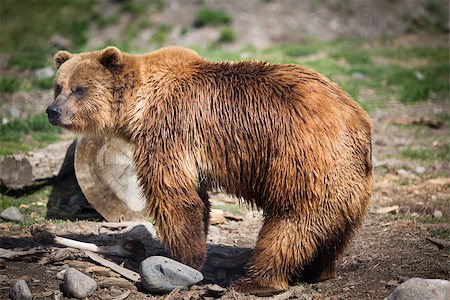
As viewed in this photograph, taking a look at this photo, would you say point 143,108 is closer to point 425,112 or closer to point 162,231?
point 162,231

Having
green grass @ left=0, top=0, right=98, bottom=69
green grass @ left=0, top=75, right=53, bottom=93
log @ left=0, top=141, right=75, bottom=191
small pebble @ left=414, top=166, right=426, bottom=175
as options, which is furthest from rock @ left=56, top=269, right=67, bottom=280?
green grass @ left=0, top=0, right=98, bottom=69

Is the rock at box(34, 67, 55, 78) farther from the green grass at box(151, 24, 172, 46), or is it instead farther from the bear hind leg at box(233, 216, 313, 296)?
the bear hind leg at box(233, 216, 313, 296)

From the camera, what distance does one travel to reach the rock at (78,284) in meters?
5.81

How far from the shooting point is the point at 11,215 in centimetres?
803

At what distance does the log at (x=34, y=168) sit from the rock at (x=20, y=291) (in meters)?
3.16

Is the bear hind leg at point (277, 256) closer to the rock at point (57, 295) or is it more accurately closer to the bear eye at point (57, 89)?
the rock at point (57, 295)

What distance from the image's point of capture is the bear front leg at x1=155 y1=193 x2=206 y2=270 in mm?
6191

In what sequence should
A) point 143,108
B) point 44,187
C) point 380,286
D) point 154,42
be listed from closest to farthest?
point 380,286
point 143,108
point 44,187
point 154,42

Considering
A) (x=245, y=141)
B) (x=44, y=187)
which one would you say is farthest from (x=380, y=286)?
(x=44, y=187)

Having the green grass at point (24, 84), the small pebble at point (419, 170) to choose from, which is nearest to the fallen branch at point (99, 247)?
the small pebble at point (419, 170)

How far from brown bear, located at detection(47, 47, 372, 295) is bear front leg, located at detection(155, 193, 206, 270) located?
10 millimetres

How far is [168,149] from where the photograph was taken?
20.5 ft

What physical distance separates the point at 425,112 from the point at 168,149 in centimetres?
843

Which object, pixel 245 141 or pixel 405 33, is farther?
pixel 405 33
